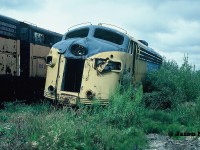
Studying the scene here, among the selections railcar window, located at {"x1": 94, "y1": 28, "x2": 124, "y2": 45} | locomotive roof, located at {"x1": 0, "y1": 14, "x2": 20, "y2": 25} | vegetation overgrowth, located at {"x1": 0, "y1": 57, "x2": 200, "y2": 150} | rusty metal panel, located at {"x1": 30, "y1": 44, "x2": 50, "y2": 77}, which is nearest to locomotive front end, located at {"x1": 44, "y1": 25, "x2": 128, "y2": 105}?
railcar window, located at {"x1": 94, "y1": 28, "x2": 124, "y2": 45}

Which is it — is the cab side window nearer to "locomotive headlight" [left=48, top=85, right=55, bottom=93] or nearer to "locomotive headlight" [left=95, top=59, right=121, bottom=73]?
"locomotive headlight" [left=95, top=59, right=121, bottom=73]

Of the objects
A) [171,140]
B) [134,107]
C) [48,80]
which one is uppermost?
[48,80]

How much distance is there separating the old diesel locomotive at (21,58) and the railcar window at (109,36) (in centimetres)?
332

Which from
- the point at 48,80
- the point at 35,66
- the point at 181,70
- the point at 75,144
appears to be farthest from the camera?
the point at 35,66

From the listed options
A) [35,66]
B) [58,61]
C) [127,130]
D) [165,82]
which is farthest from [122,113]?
[35,66]

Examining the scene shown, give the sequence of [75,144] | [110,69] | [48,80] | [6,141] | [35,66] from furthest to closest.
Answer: [35,66] → [48,80] → [110,69] → [75,144] → [6,141]

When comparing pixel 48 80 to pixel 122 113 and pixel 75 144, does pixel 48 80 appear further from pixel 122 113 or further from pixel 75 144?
pixel 75 144

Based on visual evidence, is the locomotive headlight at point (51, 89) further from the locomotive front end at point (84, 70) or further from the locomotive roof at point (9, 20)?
the locomotive roof at point (9, 20)

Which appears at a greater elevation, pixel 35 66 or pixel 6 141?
pixel 35 66

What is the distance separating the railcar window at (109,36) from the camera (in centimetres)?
1059

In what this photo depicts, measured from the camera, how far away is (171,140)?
6.96 m

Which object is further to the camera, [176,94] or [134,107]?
[176,94]

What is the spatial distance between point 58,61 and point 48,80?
2.35ft

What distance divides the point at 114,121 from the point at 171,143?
1695 millimetres
